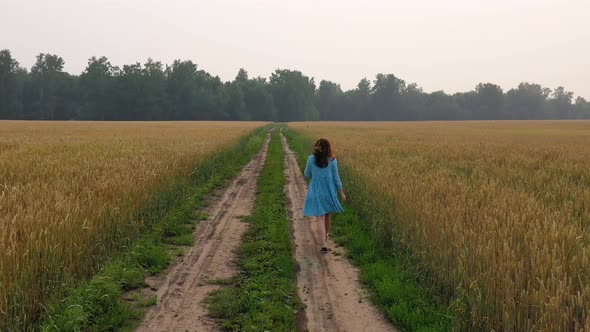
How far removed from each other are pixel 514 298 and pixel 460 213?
2342 mm

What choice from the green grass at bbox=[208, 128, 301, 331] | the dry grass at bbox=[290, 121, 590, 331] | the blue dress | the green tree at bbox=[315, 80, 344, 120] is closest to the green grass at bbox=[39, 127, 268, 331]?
the green grass at bbox=[208, 128, 301, 331]

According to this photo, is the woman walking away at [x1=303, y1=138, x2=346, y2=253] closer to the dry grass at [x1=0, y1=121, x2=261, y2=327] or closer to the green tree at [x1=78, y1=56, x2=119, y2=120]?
the dry grass at [x1=0, y1=121, x2=261, y2=327]

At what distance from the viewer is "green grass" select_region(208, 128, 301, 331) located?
4641mm

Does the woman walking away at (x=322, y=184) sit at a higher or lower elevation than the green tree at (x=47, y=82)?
lower

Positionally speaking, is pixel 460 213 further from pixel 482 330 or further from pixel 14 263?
pixel 14 263

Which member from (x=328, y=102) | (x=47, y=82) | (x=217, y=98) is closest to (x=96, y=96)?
(x=47, y=82)

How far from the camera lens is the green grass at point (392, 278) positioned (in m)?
4.65

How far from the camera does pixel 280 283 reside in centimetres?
573

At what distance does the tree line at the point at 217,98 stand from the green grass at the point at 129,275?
115m

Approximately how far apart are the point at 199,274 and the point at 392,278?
3.00 metres

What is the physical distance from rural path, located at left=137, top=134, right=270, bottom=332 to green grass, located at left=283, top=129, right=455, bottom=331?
7.18ft

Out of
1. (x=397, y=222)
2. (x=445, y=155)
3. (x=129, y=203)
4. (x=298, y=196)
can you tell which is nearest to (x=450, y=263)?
(x=397, y=222)

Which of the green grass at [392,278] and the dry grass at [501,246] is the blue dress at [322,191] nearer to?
the green grass at [392,278]

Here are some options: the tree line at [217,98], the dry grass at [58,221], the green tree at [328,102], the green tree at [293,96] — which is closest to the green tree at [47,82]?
the tree line at [217,98]
